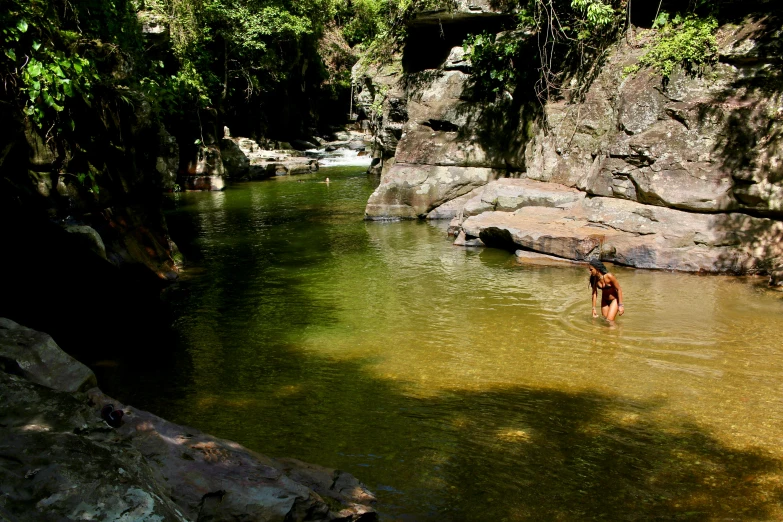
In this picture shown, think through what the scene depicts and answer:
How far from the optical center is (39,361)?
14.1ft

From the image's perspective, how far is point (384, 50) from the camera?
70.8 feet

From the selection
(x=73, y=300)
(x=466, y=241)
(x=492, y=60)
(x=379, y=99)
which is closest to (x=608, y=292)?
(x=466, y=241)

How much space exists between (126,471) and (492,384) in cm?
499

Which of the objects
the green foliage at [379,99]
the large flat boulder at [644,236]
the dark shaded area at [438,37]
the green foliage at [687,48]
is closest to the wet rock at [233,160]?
the green foliage at [379,99]

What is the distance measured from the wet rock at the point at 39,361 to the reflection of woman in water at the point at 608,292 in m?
6.92

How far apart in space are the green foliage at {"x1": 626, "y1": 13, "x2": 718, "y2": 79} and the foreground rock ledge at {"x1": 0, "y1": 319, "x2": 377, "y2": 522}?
11.7 metres

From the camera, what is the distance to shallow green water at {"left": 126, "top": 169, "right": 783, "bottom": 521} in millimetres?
5070

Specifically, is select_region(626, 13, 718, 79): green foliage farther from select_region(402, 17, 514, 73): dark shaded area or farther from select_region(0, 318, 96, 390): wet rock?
select_region(0, 318, 96, 390): wet rock

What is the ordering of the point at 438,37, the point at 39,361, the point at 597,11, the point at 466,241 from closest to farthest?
the point at 39,361, the point at 466,241, the point at 597,11, the point at 438,37

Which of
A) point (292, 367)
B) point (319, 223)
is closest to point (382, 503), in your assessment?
point (292, 367)

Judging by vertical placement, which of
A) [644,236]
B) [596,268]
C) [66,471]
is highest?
[66,471]

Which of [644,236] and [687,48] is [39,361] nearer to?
[644,236]

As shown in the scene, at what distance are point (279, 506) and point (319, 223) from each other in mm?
14656

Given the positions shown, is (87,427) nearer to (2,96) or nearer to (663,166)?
(2,96)
